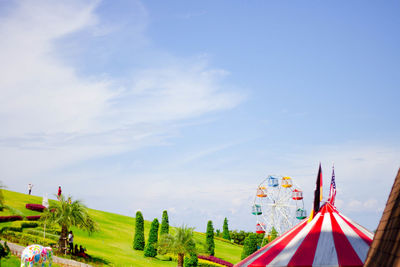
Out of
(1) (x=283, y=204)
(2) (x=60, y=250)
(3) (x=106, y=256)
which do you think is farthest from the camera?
(1) (x=283, y=204)

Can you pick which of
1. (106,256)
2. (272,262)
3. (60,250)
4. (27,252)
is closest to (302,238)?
(272,262)

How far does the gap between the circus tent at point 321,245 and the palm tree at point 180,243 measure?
1927 cm

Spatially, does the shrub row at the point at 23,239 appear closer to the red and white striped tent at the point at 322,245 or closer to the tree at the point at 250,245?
the red and white striped tent at the point at 322,245

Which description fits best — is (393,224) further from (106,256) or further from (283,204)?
(283,204)

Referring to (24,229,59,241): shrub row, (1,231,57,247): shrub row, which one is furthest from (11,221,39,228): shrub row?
(1,231,57,247): shrub row

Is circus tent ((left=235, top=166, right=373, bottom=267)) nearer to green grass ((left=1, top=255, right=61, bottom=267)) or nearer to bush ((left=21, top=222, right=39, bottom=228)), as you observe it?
green grass ((left=1, top=255, right=61, bottom=267))

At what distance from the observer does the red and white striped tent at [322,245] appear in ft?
40.7

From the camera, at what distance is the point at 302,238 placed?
13.8 metres

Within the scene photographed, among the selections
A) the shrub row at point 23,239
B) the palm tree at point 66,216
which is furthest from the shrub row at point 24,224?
the palm tree at point 66,216

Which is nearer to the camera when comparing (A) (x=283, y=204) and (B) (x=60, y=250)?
(B) (x=60, y=250)

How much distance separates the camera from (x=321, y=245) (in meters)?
13.1

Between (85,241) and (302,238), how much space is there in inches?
1105

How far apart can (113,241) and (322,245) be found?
3164 cm

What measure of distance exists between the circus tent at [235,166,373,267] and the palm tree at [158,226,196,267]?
19270 mm
